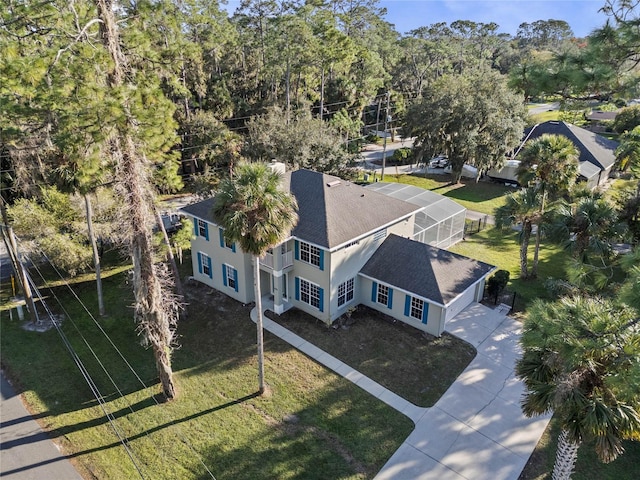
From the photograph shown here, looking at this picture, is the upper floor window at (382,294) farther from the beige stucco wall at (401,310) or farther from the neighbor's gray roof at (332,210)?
the neighbor's gray roof at (332,210)

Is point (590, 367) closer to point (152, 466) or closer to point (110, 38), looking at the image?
point (152, 466)

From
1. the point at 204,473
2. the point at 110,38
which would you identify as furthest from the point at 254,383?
the point at 110,38

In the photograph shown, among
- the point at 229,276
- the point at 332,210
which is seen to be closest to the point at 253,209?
the point at 332,210

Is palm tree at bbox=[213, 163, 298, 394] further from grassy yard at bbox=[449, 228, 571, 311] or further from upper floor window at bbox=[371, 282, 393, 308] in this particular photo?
grassy yard at bbox=[449, 228, 571, 311]

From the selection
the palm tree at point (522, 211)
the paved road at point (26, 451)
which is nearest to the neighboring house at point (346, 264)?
the palm tree at point (522, 211)

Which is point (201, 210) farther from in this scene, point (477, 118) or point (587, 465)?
point (477, 118)

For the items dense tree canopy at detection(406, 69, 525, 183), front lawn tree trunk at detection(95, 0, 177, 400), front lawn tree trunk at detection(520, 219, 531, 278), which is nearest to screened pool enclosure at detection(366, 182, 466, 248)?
front lawn tree trunk at detection(520, 219, 531, 278)
